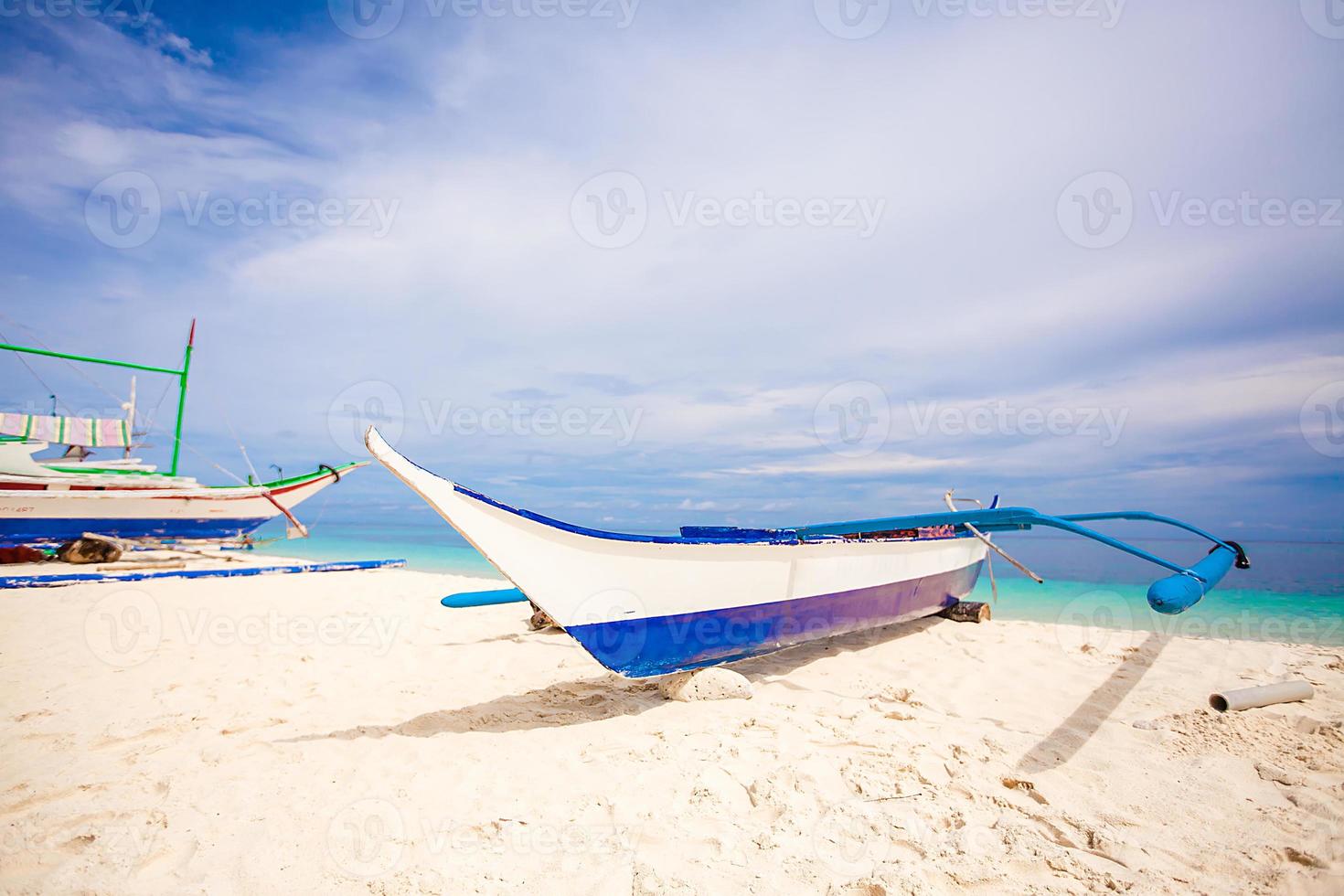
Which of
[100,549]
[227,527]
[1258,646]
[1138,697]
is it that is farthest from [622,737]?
[227,527]

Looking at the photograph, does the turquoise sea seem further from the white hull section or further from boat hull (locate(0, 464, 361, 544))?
the white hull section

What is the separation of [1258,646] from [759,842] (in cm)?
848

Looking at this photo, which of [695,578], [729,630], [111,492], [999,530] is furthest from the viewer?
[111,492]

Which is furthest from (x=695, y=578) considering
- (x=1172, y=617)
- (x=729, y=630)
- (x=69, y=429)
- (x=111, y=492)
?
(x=69, y=429)

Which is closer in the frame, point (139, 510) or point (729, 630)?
point (729, 630)

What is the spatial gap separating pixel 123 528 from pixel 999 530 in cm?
1857

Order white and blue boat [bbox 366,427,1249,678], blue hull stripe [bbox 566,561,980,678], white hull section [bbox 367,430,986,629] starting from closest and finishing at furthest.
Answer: white hull section [bbox 367,430,986,629]
white and blue boat [bbox 366,427,1249,678]
blue hull stripe [bbox 566,561,980,678]

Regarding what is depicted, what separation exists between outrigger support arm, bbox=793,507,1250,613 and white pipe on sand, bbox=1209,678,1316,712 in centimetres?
71

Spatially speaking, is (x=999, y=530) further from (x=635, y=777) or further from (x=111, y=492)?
(x=111, y=492)

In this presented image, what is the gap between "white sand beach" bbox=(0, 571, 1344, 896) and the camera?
7.52ft

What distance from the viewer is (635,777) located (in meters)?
3.00

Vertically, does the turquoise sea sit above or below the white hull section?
below

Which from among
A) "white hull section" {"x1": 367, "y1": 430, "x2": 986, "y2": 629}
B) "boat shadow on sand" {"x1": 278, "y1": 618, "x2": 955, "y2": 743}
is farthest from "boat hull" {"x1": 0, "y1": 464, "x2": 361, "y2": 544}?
"white hull section" {"x1": 367, "y1": 430, "x2": 986, "y2": 629}

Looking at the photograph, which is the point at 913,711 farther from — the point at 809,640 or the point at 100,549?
the point at 100,549
